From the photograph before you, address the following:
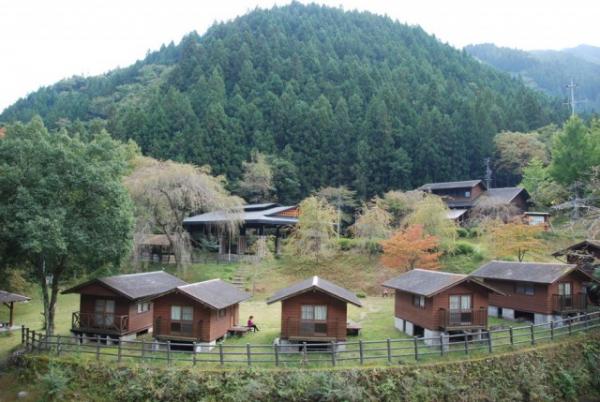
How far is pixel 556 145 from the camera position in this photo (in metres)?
38.4

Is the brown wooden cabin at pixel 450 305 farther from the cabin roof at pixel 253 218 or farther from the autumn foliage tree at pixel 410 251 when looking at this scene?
the cabin roof at pixel 253 218

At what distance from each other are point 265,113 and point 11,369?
4880cm

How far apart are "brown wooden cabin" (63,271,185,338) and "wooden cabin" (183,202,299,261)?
15256mm

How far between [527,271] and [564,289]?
1760 mm

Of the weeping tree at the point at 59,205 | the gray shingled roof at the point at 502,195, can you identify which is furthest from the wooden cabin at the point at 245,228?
the gray shingled roof at the point at 502,195

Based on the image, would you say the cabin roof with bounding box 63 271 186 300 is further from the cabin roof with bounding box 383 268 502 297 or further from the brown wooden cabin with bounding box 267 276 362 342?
the cabin roof with bounding box 383 268 502 297

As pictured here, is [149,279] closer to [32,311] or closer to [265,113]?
[32,311]

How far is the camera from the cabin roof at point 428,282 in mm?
17609

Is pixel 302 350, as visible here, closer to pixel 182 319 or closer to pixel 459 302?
pixel 182 319

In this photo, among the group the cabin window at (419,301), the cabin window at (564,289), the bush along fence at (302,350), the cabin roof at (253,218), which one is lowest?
the bush along fence at (302,350)

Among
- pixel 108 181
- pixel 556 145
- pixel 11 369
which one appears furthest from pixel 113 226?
pixel 556 145

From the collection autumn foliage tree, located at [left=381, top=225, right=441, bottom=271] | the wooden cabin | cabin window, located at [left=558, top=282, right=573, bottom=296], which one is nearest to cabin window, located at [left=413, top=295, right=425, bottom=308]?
cabin window, located at [left=558, top=282, right=573, bottom=296]

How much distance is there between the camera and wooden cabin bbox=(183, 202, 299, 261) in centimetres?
3628

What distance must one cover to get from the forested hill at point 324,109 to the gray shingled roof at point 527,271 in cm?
2669
